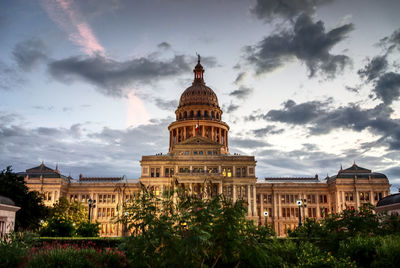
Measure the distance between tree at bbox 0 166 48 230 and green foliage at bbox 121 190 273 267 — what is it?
124 feet

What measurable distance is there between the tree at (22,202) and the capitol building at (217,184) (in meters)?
39.3

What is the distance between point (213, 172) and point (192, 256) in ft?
267

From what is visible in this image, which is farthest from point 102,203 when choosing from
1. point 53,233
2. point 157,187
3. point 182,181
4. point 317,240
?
point 317,240

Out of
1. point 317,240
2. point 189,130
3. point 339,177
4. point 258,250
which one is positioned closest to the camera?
point 258,250

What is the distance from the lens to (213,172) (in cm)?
10131

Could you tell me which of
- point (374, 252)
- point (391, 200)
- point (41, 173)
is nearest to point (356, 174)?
point (391, 200)

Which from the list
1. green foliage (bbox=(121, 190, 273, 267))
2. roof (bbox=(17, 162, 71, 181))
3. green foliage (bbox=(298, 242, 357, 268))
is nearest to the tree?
green foliage (bbox=(121, 190, 273, 267))

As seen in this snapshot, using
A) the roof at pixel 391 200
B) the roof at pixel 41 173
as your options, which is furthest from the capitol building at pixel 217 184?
the roof at pixel 391 200

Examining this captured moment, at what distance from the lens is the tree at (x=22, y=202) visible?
178 feet

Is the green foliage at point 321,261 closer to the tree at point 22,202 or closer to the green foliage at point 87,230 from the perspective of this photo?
the green foliage at point 87,230

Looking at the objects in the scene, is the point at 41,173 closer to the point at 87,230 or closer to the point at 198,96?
the point at 198,96

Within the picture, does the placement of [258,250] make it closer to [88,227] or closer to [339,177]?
[88,227]

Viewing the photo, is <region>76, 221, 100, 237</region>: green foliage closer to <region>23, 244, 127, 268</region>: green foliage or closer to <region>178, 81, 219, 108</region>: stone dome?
<region>23, 244, 127, 268</region>: green foliage

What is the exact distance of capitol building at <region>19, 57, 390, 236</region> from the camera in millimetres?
100438
